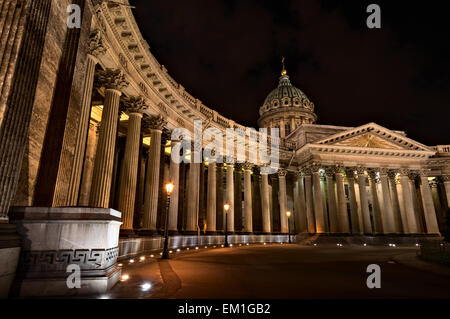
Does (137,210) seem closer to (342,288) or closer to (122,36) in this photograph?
(122,36)

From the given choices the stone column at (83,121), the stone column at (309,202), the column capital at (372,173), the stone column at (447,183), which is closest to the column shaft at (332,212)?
the stone column at (309,202)

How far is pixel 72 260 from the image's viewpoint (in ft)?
19.9

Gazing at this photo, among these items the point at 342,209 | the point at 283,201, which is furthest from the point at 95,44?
the point at 342,209

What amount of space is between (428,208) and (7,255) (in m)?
47.2

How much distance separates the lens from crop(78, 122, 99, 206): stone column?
56.2 ft

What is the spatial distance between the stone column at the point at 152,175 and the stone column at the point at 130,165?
1793 millimetres

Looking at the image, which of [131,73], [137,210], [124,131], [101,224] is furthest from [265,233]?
[101,224]

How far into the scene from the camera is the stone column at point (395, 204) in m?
37.2

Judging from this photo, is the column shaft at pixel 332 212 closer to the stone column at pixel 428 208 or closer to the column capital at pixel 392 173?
the column capital at pixel 392 173

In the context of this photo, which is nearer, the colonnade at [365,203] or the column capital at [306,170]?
the colonnade at [365,203]

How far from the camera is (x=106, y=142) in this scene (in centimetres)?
1379

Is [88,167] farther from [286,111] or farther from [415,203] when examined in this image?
[286,111]
